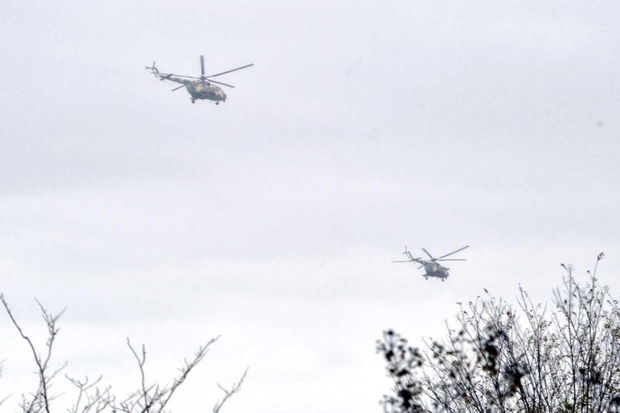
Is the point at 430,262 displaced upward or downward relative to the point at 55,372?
upward

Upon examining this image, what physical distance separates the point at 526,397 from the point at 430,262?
69.7m

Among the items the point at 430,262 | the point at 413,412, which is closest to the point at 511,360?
the point at 413,412

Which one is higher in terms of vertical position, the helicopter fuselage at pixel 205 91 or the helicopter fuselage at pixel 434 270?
the helicopter fuselage at pixel 205 91

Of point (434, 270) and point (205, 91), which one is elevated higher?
point (205, 91)

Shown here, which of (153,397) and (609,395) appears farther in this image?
(609,395)

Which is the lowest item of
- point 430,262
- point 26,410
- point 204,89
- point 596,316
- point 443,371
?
point 26,410

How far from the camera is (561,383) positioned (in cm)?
1941

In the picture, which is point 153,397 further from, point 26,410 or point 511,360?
point 511,360

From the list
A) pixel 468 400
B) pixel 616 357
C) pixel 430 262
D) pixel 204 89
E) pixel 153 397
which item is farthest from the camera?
pixel 430 262

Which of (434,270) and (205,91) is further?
(434,270)

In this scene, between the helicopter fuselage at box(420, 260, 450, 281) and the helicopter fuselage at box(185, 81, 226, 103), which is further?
the helicopter fuselage at box(420, 260, 450, 281)

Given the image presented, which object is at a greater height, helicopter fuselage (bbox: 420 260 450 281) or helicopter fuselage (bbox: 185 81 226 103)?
helicopter fuselage (bbox: 185 81 226 103)

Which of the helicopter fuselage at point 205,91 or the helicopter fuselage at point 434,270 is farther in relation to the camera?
the helicopter fuselage at point 434,270

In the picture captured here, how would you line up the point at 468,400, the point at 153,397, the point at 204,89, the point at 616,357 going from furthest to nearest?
the point at 204,89
the point at 616,357
the point at 468,400
the point at 153,397
